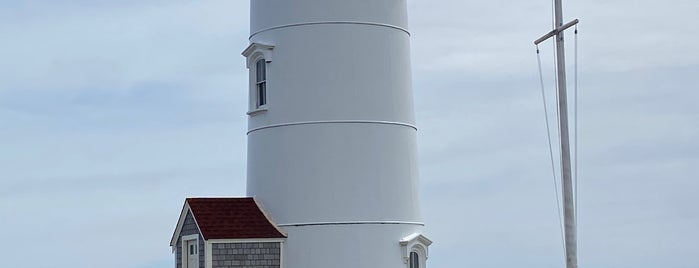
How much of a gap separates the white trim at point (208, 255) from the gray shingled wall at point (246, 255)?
0.05m

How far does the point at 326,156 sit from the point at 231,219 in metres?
2.29

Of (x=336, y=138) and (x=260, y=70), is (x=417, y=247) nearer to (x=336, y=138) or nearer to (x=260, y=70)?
(x=336, y=138)

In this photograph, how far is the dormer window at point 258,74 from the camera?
83.1ft

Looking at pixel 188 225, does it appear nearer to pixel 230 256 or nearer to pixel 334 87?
pixel 230 256

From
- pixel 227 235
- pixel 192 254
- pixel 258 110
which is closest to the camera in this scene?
pixel 227 235

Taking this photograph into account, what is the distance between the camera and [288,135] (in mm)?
24922

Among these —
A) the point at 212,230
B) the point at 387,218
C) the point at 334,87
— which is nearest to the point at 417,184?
the point at 387,218

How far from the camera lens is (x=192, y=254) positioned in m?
25.2

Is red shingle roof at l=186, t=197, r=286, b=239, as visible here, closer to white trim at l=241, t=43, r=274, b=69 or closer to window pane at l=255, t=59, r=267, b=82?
window pane at l=255, t=59, r=267, b=82

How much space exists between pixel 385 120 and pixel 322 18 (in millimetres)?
2443

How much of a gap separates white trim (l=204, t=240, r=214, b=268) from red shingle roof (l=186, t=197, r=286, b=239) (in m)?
0.15

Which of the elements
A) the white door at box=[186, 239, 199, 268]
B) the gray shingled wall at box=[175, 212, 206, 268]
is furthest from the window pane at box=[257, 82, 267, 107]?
the white door at box=[186, 239, 199, 268]

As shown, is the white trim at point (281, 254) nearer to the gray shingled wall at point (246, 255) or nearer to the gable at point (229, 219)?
the gray shingled wall at point (246, 255)

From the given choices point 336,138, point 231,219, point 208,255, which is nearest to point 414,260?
point 336,138
